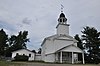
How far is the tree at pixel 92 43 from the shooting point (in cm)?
4238

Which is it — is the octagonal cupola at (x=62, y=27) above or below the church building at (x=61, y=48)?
above

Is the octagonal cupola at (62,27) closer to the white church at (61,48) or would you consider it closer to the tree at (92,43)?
the white church at (61,48)

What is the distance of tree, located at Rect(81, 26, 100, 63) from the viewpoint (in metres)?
42.4

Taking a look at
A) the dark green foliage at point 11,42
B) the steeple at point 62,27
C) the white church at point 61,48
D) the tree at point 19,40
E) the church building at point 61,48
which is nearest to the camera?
the white church at point 61,48

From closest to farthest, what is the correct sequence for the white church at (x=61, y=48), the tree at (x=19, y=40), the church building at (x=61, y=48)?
the white church at (x=61, y=48), the church building at (x=61, y=48), the tree at (x=19, y=40)

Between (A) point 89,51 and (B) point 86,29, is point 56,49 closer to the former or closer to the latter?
(A) point 89,51

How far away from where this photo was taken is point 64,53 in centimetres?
3741

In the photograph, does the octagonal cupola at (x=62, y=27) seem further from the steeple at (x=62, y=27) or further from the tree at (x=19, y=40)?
the tree at (x=19, y=40)

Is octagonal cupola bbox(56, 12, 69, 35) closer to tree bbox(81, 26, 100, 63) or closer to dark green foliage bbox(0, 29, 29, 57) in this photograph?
tree bbox(81, 26, 100, 63)

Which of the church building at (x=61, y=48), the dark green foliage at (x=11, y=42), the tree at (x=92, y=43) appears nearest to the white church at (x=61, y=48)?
the church building at (x=61, y=48)

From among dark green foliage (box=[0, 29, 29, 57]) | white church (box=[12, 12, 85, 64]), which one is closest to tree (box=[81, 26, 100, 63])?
white church (box=[12, 12, 85, 64])

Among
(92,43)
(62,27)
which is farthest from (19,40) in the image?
(92,43)

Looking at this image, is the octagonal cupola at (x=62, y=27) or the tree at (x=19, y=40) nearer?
the octagonal cupola at (x=62, y=27)

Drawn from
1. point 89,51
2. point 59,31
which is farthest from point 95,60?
point 59,31
